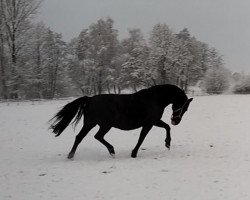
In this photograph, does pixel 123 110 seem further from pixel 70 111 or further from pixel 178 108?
pixel 178 108

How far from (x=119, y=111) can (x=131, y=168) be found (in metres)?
2.04

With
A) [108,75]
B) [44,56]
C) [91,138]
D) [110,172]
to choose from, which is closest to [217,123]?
[91,138]

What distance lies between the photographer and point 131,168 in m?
9.38

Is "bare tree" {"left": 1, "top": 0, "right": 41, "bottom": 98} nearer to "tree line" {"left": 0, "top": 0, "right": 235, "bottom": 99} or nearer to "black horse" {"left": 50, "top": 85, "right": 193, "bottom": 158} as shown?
"tree line" {"left": 0, "top": 0, "right": 235, "bottom": 99}

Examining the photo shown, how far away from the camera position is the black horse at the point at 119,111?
10.8m

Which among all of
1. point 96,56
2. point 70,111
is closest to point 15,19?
point 96,56

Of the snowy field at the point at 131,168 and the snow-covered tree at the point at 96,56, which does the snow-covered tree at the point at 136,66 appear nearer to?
the snow-covered tree at the point at 96,56

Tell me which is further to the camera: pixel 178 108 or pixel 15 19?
pixel 15 19

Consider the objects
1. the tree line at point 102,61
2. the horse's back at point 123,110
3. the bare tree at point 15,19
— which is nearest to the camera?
the horse's back at point 123,110

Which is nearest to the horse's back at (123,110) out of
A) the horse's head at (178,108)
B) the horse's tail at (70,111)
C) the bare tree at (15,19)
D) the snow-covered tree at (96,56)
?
the horse's tail at (70,111)

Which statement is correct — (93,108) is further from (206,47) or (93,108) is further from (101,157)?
(206,47)

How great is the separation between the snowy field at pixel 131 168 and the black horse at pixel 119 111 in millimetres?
791

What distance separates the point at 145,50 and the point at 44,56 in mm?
15016

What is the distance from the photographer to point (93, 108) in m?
10.8
